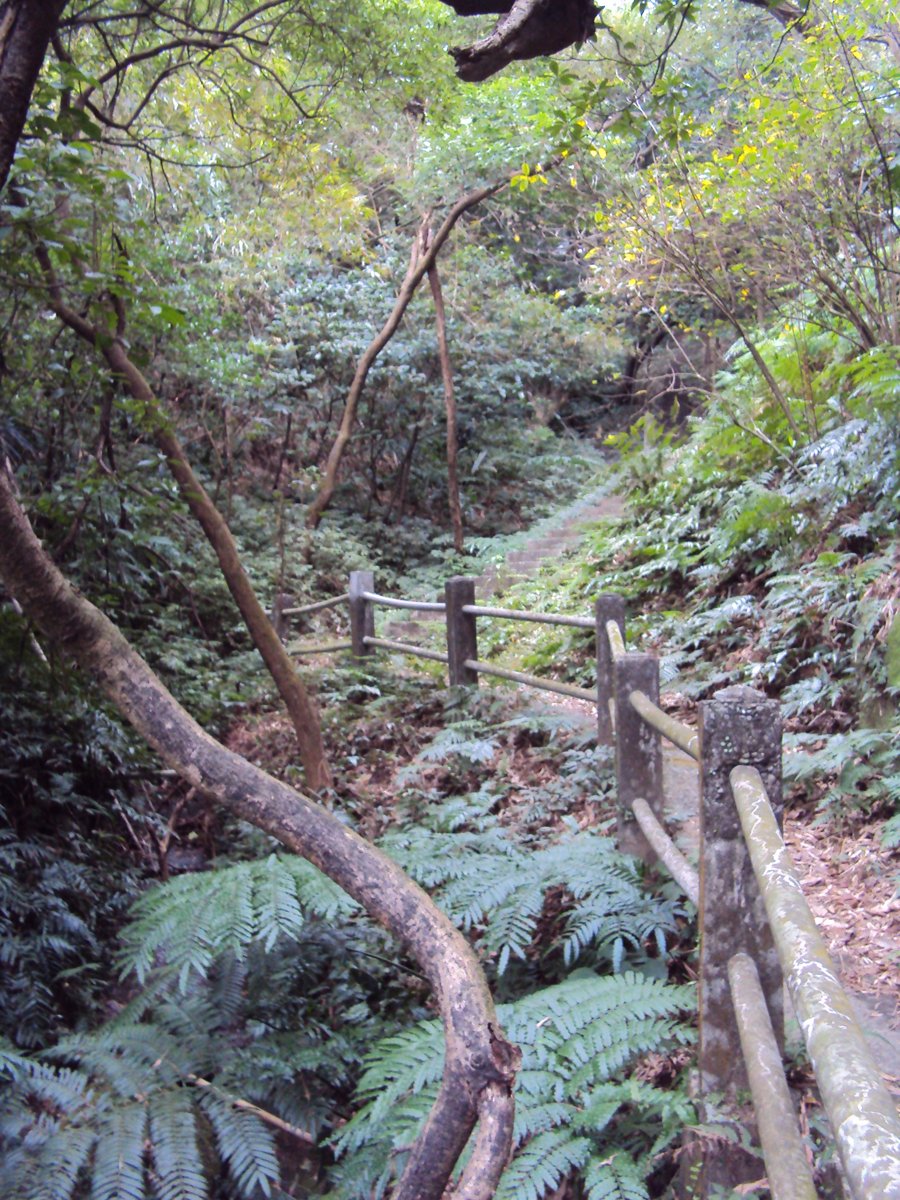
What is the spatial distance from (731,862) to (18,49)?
2.72 meters

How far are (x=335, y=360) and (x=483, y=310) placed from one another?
9.66 ft

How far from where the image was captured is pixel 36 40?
2443mm

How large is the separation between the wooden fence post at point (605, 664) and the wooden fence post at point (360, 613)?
3.53 m

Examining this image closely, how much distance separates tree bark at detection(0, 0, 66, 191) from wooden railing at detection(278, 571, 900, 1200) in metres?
2.37

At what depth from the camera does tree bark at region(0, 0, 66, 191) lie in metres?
2.42

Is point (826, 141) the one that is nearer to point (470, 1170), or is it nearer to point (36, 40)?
point (36, 40)

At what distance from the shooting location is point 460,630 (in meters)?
5.68

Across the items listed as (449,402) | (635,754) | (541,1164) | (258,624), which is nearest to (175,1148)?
(541,1164)

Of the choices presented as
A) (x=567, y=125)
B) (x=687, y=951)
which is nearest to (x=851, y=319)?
(x=567, y=125)

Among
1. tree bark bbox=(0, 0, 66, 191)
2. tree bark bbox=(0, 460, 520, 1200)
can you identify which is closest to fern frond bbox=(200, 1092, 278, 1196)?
tree bark bbox=(0, 460, 520, 1200)

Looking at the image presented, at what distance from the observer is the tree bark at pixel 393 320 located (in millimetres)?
11641

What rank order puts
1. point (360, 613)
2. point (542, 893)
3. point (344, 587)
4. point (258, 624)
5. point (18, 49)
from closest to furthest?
point (18, 49) → point (542, 893) → point (258, 624) → point (360, 613) → point (344, 587)

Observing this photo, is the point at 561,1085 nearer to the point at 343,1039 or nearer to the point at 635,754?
the point at 343,1039

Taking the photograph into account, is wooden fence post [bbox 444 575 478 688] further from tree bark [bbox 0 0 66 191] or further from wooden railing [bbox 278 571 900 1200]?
tree bark [bbox 0 0 66 191]
